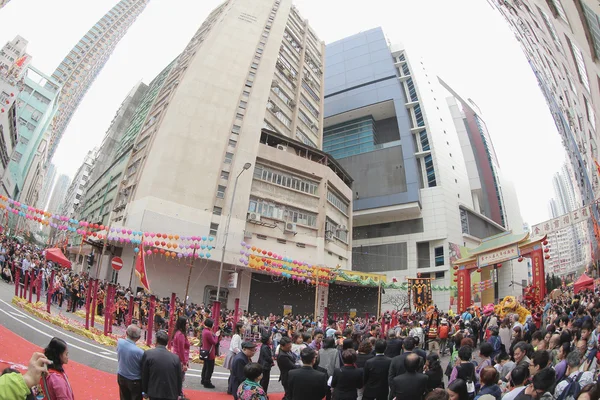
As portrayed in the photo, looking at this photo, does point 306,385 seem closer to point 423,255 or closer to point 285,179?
point 285,179

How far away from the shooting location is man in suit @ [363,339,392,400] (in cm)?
573

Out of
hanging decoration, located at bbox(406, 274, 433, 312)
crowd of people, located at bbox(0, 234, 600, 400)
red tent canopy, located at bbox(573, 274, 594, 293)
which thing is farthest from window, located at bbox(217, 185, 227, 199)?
red tent canopy, located at bbox(573, 274, 594, 293)

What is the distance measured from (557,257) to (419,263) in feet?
345

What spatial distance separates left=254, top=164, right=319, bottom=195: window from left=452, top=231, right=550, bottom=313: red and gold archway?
617 inches

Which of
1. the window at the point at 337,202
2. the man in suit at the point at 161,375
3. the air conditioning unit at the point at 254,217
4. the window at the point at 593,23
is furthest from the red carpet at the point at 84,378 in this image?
the window at the point at 337,202

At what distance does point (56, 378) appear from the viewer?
3.69m

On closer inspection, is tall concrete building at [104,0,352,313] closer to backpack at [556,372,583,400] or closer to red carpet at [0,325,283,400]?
red carpet at [0,325,283,400]

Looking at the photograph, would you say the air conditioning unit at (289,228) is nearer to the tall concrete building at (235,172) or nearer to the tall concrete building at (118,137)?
the tall concrete building at (235,172)

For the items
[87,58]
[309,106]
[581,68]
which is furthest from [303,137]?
[87,58]

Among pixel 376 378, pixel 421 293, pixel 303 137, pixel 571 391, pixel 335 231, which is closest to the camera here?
pixel 571 391

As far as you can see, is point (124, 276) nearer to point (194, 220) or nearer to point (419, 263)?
point (194, 220)

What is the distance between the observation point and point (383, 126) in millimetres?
59688

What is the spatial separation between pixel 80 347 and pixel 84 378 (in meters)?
3.31

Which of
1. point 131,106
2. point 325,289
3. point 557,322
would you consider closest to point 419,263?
point 325,289
